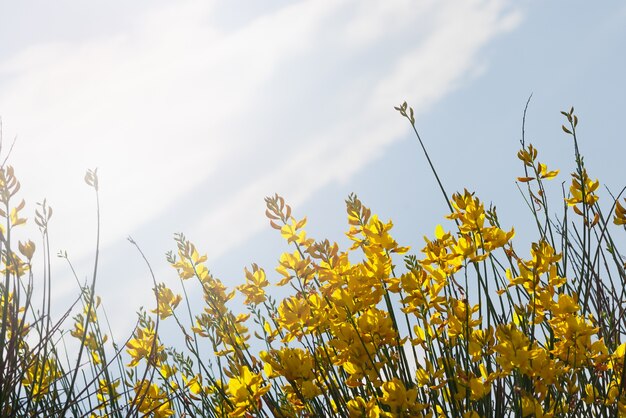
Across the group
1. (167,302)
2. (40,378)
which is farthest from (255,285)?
(40,378)

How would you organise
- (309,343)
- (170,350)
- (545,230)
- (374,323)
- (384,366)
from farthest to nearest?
(170,350) < (545,230) < (309,343) < (384,366) < (374,323)

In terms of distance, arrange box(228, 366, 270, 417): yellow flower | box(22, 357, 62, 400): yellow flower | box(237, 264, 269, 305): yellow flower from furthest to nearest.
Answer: box(237, 264, 269, 305): yellow flower < box(228, 366, 270, 417): yellow flower < box(22, 357, 62, 400): yellow flower

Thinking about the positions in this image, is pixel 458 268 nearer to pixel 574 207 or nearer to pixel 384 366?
pixel 384 366

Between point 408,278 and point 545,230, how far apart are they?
75 cm

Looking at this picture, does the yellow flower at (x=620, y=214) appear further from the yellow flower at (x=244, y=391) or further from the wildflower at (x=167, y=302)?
the wildflower at (x=167, y=302)

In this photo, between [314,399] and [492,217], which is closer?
[314,399]

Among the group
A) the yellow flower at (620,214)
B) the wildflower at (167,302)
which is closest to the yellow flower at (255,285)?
the wildflower at (167,302)

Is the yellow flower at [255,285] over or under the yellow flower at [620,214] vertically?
over

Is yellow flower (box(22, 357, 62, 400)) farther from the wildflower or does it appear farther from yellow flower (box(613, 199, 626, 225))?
yellow flower (box(613, 199, 626, 225))

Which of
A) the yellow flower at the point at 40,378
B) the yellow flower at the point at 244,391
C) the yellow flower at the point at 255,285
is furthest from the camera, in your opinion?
the yellow flower at the point at 255,285

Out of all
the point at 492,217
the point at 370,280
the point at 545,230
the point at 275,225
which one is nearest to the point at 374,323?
the point at 370,280

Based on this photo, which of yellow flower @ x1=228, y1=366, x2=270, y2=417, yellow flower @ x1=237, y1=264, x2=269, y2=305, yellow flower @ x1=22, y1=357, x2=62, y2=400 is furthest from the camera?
yellow flower @ x1=237, y1=264, x2=269, y2=305

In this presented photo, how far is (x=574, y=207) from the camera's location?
7.90 feet

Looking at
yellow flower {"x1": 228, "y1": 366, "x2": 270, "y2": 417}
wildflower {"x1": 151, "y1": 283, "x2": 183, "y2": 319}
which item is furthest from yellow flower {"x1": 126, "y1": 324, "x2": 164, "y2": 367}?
yellow flower {"x1": 228, "y1": 366, "x2": 270, "y2": 417}
